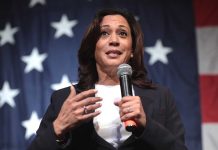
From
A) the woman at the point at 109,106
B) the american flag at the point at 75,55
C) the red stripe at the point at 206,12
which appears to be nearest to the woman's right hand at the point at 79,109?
the woman at the point at 109,106

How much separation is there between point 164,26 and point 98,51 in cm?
83

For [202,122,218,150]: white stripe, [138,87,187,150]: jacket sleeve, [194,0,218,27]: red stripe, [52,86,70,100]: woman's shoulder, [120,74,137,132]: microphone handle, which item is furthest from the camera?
[194,0,218,27]: red stripe

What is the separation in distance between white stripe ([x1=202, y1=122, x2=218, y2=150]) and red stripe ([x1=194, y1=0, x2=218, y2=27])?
52 cm

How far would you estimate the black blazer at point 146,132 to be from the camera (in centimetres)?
115

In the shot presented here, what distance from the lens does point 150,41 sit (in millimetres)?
2178

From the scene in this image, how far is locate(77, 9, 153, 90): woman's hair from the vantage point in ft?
4.71

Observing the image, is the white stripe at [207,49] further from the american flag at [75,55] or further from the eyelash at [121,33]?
the eyelash at [121,33]

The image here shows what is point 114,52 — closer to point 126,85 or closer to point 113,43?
point 113,43

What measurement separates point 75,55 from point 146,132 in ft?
3.86

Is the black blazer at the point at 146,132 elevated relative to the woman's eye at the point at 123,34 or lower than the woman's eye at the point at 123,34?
lower

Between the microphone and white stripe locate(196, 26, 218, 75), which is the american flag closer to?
white stripe locate(196, 26, 218, 75)

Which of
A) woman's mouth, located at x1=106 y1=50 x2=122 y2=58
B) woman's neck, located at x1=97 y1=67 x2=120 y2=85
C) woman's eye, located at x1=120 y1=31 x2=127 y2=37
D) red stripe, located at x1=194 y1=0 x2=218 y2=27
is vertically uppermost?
red stripe, located at x1=194 y1=0 x2=218 y2=27

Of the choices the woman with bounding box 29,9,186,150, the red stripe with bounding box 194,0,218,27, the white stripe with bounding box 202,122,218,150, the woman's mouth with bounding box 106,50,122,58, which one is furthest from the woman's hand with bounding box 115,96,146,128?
the red stripe with bounding box 194,0,218,27

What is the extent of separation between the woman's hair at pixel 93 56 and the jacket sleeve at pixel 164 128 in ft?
0.32
